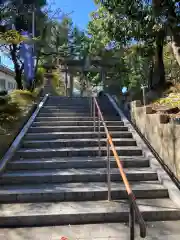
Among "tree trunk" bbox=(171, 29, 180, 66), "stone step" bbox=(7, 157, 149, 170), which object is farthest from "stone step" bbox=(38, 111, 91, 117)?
"tree trunk" bbox=(171, 29, 180, 66)

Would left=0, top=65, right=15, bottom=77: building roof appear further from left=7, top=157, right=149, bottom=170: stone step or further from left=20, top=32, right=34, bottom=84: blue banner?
left=7, top=157, right=149, bottom=170: stone step

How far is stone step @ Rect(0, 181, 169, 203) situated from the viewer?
4.04 m

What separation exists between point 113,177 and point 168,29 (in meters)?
5.69

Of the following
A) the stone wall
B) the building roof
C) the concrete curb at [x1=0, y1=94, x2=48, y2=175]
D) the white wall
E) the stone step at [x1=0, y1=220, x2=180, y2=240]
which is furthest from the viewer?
the white wall

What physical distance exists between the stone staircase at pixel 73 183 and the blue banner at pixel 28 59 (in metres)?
6.46

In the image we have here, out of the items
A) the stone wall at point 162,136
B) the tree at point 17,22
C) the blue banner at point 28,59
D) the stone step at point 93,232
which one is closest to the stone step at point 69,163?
the stone wall at point 162,136

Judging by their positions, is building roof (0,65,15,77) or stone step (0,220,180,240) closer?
stone step (0,220,180,240)

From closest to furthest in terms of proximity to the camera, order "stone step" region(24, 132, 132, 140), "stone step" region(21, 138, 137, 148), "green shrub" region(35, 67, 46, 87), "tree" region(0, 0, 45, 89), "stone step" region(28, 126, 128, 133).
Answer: "stone step" region(21, 138, 137, 148)
"stone step" region(24, 132, 132, 140)
"stone step" region(28, 126, 128, 133)
"tree" region(0, 0, 45, 89)
"green shrub" region(35, 67, 46, 87)

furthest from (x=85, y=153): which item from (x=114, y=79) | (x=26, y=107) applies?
(x=114, y=79)

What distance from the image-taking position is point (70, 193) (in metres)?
4.07

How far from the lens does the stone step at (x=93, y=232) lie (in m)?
3.18

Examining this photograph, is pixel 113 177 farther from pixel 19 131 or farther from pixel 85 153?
pixel 19 131

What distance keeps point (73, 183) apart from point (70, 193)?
0.42 m

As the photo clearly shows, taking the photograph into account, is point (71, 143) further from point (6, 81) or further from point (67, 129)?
point (6, 81)
